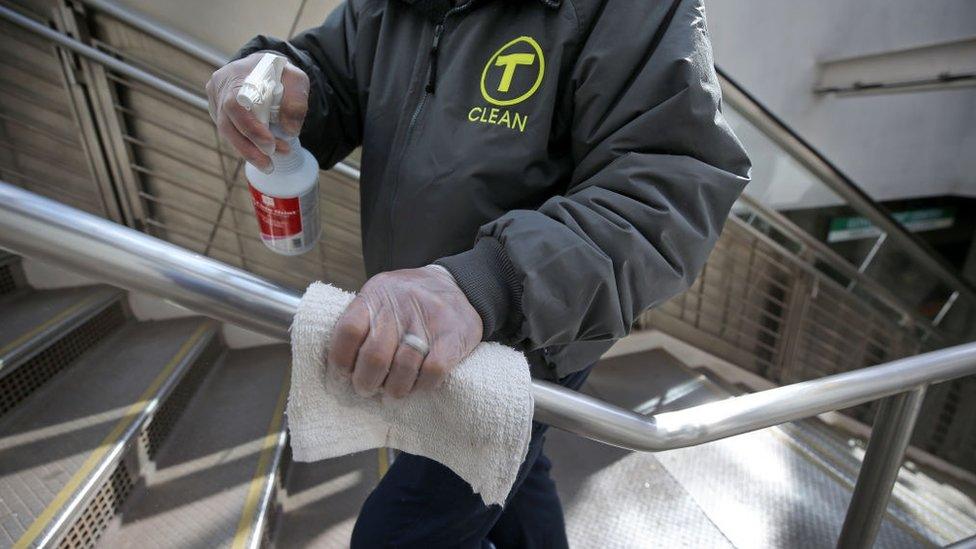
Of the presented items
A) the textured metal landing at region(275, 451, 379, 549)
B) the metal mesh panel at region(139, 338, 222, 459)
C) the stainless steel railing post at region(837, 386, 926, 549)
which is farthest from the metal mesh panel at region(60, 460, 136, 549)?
the stainless steel railing post at region(837, 386, 926, 549)

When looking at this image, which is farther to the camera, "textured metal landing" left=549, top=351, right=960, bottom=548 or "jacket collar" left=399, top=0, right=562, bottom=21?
"textured metal landing" left=549, top=351, right=960, bottom=548

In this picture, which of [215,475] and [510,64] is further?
[215,475]

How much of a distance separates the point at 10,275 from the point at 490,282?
2.49 meters

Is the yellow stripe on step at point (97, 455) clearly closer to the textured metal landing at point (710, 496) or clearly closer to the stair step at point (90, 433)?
the stair step at point (90, 433)

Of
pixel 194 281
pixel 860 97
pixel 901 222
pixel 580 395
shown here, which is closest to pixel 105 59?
pixel 194 281

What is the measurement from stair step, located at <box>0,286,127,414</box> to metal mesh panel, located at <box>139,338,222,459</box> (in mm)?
406

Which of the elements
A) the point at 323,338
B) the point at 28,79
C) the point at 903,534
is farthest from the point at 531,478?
the point at 28,79

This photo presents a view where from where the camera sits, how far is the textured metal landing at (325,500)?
1.56 meters

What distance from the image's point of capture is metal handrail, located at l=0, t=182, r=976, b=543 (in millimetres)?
539

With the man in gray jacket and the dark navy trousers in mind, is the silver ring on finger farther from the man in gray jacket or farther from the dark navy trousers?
the dark navy trousers

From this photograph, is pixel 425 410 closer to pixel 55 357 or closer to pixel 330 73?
pixel 330 73

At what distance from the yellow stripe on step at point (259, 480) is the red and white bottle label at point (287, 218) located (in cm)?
87

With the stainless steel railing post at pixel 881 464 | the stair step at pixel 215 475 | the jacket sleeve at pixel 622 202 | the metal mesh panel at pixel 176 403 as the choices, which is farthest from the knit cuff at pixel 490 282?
the metal mesh panel at pixel 176 403

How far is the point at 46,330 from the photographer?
1812 millimetres
